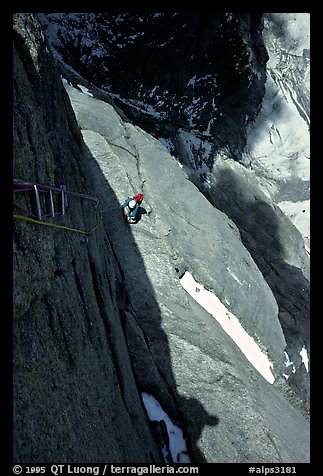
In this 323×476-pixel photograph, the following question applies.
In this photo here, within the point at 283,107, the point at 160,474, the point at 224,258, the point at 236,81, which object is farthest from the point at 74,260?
the point at 283,107

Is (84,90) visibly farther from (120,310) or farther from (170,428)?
(170,428)

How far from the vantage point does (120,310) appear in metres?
7.16

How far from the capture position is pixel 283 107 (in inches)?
1411

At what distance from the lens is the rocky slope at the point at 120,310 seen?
3.52m

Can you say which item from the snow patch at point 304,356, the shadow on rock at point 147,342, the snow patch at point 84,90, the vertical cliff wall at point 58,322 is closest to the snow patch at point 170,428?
the shadow on rock at point 147,342

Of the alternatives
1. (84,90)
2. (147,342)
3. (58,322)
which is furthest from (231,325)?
(84,90)

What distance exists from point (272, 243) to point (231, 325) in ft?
40.3

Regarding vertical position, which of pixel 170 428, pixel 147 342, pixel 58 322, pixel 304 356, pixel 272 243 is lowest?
pixel 170 428

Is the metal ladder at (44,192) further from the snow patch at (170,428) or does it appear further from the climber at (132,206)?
the climber at (132,206)

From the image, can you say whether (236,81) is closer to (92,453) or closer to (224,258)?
(224,258)

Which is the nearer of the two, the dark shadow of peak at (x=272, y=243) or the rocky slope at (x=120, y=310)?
the rocky slope at (x=120, y=310)

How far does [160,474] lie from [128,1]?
18907mm

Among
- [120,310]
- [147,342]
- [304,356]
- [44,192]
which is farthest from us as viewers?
[304,356]

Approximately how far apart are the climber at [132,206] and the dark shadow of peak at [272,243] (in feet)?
28.4
